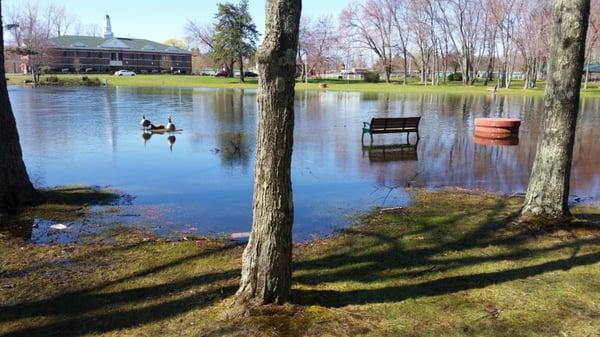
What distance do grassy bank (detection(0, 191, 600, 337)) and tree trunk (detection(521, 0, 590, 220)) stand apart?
1.38 ft

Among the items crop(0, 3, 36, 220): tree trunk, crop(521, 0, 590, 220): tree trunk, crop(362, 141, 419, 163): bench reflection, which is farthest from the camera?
crop(362, 141, 419, 163): bench reflection

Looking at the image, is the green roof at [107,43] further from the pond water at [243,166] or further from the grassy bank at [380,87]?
the pond water at [243,166]

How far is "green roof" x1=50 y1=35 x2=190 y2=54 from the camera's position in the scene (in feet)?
345

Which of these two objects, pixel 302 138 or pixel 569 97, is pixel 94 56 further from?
pixel 569 97

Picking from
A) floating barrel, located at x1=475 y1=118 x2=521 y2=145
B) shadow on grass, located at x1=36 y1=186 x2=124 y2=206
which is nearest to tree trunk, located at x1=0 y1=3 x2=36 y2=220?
shadow on grass, located at x1=36 y1=186 x2=124 y2=206

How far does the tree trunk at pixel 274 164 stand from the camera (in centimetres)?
402

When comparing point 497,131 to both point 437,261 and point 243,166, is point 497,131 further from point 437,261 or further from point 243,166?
point 437,261

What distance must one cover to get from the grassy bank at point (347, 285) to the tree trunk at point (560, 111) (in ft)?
1.38

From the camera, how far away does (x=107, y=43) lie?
4355 inches

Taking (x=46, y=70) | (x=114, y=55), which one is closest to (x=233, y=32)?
(x=46, y=70)

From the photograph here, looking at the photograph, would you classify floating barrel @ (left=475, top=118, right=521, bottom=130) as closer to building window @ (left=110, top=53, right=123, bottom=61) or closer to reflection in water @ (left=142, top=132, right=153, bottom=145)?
reflection in water @ (left=142, top=132, right=153, bottom=145)

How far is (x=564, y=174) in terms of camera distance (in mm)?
6719

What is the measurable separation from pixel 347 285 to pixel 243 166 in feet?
26.5

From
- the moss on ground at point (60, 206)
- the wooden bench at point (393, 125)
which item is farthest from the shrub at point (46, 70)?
the moss on ground at point (60, 206)
